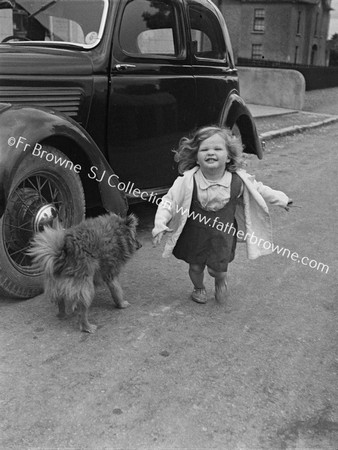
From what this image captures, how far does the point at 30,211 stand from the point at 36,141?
47cm

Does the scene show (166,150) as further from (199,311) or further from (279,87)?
(279,87)

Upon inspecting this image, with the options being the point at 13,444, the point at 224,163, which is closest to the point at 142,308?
the point at 224,163

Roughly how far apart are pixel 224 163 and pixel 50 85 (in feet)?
4.38

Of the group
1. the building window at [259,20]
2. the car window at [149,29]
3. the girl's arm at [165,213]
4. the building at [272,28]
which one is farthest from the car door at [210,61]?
the building window at [259,20]

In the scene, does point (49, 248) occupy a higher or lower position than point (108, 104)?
lower

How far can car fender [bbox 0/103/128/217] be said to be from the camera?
3071 mm

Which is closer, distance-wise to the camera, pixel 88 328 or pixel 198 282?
pixel 88 328

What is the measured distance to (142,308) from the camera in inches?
135

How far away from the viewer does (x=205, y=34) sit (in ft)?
17.6

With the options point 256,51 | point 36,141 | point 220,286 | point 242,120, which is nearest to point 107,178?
point 36,141

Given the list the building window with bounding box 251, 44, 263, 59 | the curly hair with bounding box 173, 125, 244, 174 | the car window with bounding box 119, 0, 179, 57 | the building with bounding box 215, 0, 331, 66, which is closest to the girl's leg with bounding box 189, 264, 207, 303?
the curly hair with bounding box 173, 125, 244, 174

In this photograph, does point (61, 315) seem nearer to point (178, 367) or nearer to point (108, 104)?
point (178, 367)

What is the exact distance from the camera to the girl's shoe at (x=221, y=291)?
140 inches

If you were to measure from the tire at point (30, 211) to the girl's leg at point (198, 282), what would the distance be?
→ 885mm
